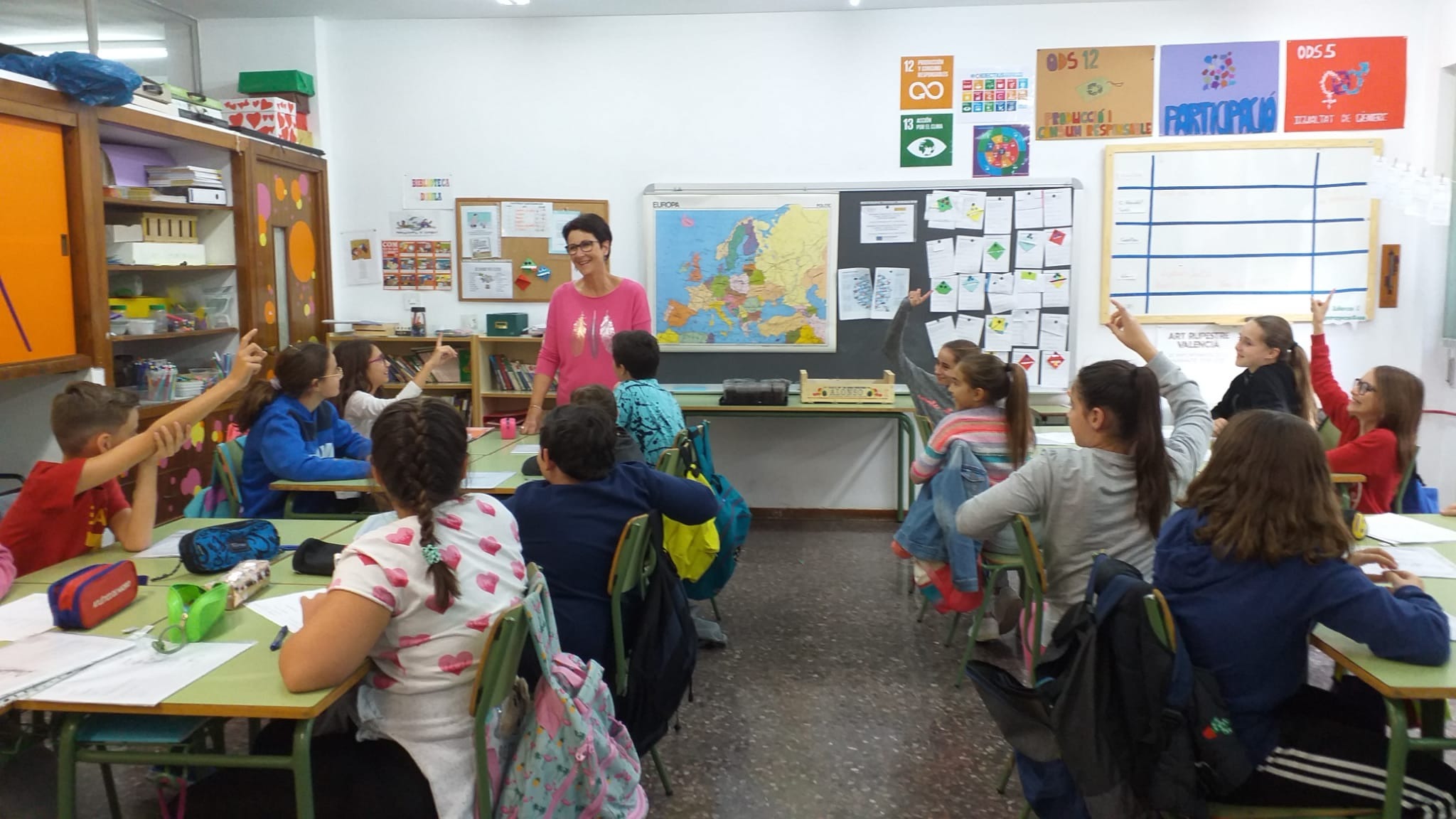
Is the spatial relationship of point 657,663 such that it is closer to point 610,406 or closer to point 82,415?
point 610,406

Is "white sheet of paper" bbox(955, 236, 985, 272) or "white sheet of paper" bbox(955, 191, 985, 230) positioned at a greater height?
"white sheet of paper" bbox(955, 191, 985, 230)

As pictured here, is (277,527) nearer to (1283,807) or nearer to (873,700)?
(873,700)

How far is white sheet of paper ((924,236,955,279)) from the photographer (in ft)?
17.7

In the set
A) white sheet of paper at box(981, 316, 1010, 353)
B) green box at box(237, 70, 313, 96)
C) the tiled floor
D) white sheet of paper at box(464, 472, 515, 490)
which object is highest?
green box at box(237, 70, 313, 96)

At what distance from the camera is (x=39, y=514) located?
7.29 feet

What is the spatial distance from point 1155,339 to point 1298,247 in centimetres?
88

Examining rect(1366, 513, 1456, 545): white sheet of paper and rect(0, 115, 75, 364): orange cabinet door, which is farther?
rect(0, 115, 75, 364): orange cabinet door

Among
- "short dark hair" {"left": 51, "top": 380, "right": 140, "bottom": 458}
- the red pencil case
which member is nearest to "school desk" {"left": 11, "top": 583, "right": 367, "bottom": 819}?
the red pencil case

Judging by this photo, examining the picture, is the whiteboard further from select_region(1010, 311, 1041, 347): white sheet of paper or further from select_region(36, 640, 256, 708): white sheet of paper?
select_region(36, 640, 256, 708): white sheet of paper

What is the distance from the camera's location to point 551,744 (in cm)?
169

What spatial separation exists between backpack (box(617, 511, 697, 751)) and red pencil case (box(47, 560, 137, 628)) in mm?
1055

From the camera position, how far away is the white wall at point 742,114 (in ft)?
17.1

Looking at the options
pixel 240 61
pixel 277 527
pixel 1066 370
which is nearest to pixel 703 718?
pixel 277 527

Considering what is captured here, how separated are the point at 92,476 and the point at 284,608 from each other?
0.67 metres
